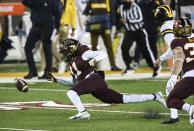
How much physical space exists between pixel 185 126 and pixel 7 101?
14.9 feet

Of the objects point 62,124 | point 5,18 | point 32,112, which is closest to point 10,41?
point 5,18

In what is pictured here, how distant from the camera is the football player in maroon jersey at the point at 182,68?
31.1 ft

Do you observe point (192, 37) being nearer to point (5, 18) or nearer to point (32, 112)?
point (32, 112)

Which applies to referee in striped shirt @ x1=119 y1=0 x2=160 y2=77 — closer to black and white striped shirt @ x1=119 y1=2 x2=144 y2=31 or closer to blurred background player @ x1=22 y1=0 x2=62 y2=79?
black and white striped shirt @ x1=119 y1=2 x2=144 y2=31

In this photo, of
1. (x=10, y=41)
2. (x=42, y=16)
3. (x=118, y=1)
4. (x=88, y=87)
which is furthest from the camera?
→ (x=10, y=41)

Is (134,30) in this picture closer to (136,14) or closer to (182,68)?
(136,14)

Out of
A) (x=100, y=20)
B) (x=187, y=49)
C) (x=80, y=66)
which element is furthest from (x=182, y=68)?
(x=100, y=20)

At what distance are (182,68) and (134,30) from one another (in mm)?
8061

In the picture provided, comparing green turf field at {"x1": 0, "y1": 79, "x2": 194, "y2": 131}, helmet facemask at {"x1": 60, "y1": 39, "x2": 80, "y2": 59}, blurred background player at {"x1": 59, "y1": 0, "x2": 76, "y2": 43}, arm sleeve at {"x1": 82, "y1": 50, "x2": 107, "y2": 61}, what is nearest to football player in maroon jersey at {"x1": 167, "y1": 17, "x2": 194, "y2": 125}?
green turf field at {"x1": 0, "y1": 79, "x2": 194, "y2": 131}

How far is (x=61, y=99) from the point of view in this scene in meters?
13.6

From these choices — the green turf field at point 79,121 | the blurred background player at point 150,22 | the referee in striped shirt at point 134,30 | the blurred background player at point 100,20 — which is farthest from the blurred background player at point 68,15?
the green turf field at point 79,121

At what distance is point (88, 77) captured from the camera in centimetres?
1076

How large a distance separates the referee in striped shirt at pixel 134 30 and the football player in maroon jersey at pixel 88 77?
→ 694 cm

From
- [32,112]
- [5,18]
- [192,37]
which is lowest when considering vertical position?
[5,18]
